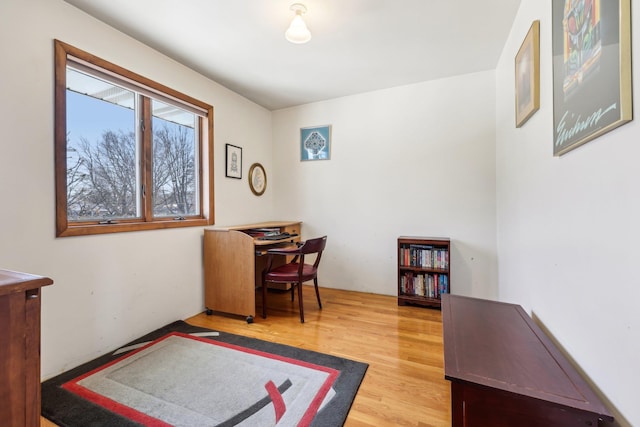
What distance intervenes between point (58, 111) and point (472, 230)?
3566 millimetres

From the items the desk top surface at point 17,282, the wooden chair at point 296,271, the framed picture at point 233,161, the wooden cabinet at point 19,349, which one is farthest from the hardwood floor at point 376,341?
the framed picture at point 233,161

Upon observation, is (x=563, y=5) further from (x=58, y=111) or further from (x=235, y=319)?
(x=235, y=319)

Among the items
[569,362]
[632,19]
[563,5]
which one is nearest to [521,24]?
[563,5]

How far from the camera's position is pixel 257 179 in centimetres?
354

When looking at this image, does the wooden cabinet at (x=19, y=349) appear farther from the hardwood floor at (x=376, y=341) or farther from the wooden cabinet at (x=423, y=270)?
the wooden cabinet at (x=423, y=270)

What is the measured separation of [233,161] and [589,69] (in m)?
2.95

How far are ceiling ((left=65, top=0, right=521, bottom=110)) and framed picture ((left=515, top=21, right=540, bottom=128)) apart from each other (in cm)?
47

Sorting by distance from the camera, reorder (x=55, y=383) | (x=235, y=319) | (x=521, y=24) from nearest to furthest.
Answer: (x=55, y=383)
(x=521, y=24)
(x=235, y=319)

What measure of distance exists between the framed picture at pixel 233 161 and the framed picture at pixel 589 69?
281cm

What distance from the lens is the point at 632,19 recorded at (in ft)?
A: 2.36

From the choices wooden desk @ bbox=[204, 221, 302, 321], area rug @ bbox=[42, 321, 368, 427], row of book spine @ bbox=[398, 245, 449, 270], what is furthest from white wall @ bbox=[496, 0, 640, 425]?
wooden desk @ bbox=[204, 221, 302, 321]

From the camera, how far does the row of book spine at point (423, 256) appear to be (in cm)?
273

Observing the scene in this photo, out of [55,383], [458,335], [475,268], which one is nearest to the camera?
[458,335]

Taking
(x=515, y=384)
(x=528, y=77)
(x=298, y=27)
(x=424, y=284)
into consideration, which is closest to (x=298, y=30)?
(x=298, y=27)
